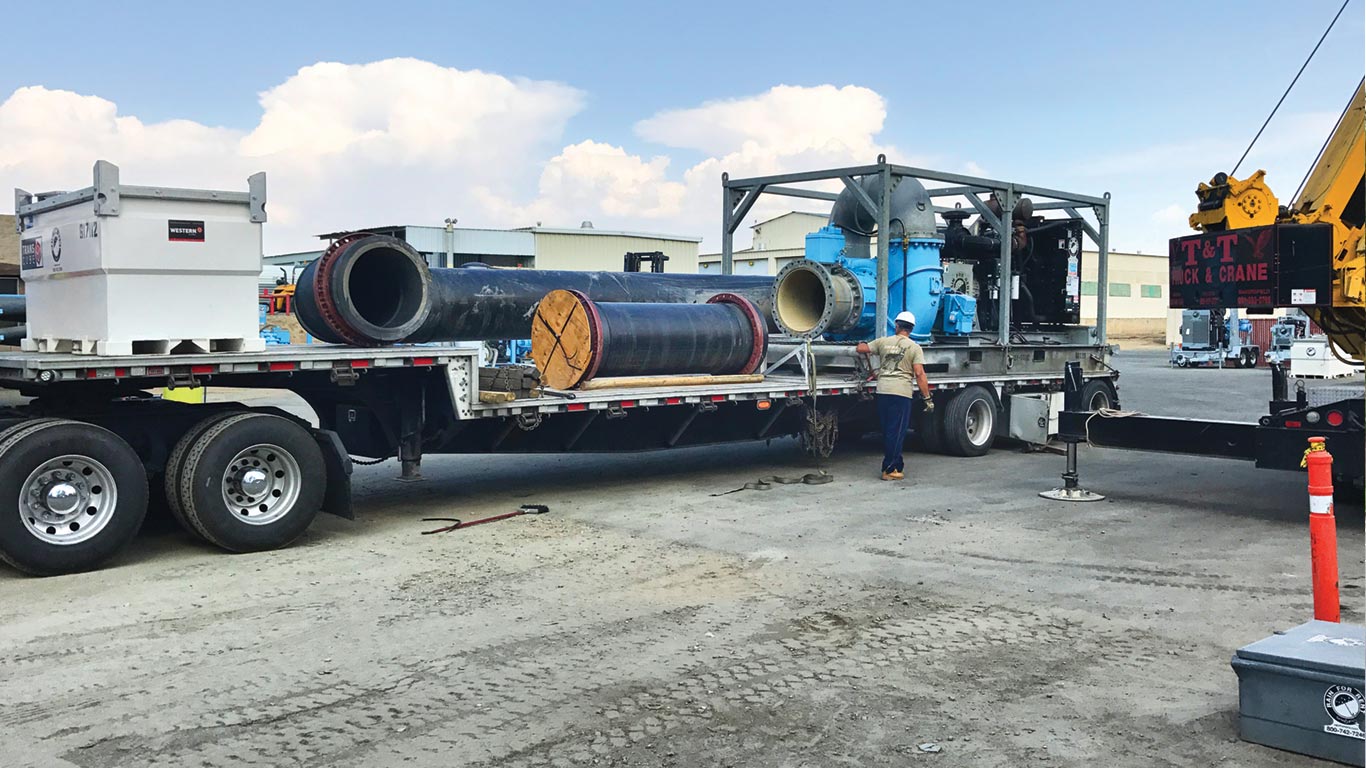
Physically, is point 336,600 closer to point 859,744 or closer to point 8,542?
point 8,542

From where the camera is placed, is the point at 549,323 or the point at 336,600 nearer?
the point at 336,600

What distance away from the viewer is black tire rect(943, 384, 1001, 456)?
14164mm

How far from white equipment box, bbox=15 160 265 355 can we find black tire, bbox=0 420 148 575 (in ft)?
2.25

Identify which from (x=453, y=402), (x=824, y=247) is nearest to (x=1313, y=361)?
(x=824, y=247)

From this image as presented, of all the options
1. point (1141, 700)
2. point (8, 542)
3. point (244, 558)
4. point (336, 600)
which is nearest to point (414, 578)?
point (336, 600)

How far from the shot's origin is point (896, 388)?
12.5m

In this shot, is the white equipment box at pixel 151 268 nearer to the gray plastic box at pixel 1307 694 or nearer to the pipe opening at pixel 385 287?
the pipe opening at pixel 385 287

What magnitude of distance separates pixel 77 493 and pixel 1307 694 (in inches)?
286

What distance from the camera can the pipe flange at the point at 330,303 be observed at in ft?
32.9

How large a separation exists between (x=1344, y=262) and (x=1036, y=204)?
6916 mm

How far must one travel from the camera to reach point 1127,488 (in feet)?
38.8

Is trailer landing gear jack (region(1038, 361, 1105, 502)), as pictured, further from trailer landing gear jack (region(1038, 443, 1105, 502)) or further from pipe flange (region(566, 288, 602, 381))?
pipe flange (region(566, 288, 602, 381))

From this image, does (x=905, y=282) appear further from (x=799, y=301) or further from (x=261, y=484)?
(x=261, y=484)

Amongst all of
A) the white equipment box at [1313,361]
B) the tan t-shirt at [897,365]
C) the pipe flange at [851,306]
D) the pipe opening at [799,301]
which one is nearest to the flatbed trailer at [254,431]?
the tan t-shirt at [897,365]
